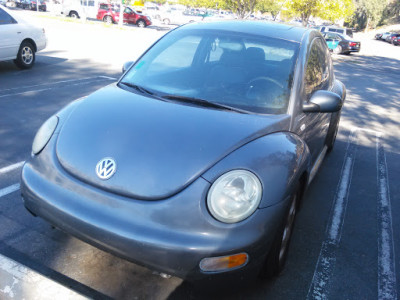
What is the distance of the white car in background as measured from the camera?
8469 millimetres

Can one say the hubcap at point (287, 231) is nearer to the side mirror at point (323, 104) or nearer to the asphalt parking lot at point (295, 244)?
the asphalt parking lot at point (295, 244)

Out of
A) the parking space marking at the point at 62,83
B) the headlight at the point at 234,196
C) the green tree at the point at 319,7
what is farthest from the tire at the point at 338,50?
the headlight at the point at 234,196

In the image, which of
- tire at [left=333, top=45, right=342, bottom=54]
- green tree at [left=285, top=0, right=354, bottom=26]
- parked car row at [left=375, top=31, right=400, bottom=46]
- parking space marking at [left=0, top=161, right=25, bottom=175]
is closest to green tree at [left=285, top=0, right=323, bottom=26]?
green tree at [left=285, top=0, right=354, bottom=26]

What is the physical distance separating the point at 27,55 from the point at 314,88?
25.9ft

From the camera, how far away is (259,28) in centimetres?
360

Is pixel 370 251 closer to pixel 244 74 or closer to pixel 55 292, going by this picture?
pixel 244 74

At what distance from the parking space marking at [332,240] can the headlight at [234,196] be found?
3.11ft

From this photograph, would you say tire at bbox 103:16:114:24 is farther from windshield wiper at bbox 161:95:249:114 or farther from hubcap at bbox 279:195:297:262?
hubcap at bbox 279:195:297:262

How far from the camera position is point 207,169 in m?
2.17

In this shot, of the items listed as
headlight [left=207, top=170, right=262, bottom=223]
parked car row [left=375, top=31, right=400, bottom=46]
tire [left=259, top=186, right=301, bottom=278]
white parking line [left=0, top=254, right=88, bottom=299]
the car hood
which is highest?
the car hood

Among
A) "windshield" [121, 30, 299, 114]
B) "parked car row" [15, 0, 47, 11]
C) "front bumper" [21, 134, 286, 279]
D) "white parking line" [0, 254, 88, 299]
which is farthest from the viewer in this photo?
"parked car row" [15, 0, 47, 11]

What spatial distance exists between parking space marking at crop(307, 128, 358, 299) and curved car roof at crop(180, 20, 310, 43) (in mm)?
1722

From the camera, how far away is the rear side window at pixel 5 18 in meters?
8.48

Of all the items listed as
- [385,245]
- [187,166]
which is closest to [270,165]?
[187,166]
